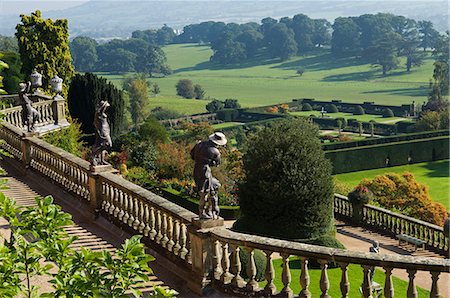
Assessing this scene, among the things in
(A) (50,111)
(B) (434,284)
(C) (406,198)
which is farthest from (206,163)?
(C) (406,198)

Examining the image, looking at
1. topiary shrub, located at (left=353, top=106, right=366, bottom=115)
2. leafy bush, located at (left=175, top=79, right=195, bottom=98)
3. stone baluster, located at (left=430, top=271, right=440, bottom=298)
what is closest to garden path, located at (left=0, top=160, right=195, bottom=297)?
stone baluster, located at (left=430, top=271, right=440, bottom=298)

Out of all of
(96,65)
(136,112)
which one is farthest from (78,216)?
(96,65)

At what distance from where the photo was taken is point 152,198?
10.5 metres

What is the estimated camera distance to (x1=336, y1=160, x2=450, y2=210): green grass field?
4147 centimetres

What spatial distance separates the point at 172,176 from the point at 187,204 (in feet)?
12.1

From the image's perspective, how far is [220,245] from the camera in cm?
897

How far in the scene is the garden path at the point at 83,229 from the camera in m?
9.54

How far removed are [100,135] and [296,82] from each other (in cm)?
14519

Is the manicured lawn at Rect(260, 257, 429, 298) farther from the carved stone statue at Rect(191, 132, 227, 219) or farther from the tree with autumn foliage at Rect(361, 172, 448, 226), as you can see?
the tree with autumn foliage at Rect(361, 172, 448, 226)

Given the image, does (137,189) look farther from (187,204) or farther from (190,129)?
(190,129)

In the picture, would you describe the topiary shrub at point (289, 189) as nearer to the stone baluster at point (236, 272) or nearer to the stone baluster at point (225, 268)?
the stone baluster at point (225, 268)

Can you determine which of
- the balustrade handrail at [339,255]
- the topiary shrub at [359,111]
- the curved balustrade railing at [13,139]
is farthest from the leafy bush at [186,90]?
the balustrade handrail at [339,255]

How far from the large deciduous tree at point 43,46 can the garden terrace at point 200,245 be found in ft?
68.5

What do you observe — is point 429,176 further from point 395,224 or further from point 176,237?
point 176,237
